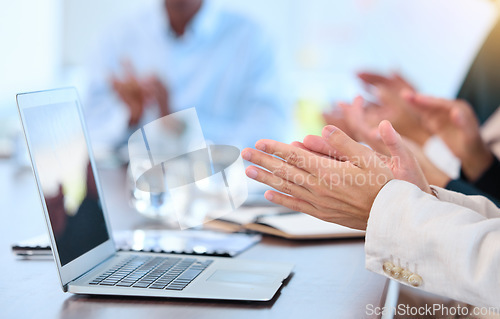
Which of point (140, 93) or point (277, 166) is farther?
point (140, 93)

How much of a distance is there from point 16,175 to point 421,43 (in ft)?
8.29

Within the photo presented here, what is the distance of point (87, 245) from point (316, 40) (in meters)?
3.05

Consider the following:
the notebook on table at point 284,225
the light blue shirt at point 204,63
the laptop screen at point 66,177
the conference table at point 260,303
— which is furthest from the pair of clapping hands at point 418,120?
the light blue shirt at point 204,63

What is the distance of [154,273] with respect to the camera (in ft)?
2.46

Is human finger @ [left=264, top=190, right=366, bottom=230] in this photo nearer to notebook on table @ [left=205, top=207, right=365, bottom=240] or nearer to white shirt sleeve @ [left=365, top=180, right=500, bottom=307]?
white shirt sleeve @ [left=365, top=180, right=500, bottom=307]

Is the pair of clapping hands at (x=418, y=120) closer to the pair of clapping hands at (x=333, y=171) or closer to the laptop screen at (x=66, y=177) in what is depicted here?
the pair of clapping hands at (x=333, y=171)

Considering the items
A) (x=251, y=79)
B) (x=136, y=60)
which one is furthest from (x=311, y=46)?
(x=136, y=60)

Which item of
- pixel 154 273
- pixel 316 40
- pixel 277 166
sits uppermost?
pixel 316 40

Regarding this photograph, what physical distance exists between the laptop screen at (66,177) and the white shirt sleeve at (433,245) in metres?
0.39

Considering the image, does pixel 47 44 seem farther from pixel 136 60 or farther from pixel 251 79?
pixel 251 79

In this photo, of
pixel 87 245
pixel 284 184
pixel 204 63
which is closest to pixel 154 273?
pixel 87 245

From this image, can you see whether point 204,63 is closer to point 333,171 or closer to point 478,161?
point 478,161

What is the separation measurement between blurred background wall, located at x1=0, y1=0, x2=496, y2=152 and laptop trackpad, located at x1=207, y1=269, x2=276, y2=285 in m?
2.52

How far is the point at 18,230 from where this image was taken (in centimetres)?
105
